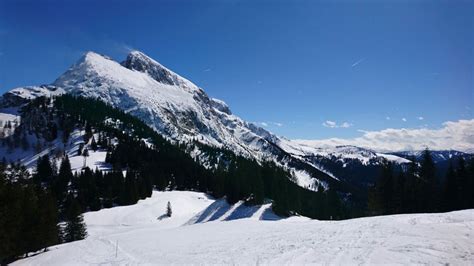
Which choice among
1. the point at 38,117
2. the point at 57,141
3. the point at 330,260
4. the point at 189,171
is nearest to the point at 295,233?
the point at 330,260

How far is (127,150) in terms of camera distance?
136 m

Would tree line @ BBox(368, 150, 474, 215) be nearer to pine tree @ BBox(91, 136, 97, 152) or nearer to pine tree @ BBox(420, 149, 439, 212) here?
pine tree @ BBox(420, 149, 439, 212)

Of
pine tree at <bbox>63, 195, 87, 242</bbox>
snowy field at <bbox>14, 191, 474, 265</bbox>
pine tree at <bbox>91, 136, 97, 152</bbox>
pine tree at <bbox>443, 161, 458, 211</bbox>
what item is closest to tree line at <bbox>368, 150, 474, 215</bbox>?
pine tree at <bbox>443, 161, 458, 211</bbox>

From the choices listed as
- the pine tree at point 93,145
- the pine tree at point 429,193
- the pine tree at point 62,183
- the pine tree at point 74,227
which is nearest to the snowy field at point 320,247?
the pine tree at point 74,227

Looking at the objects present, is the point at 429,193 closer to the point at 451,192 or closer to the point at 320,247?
the point at 451,192

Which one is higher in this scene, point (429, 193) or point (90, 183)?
point (90, 183)

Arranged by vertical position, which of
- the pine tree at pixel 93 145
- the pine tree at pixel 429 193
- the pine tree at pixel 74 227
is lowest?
the pine tree at pixel 74 227

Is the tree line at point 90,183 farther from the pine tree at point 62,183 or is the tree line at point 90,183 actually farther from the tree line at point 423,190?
the tree line at point 423,190

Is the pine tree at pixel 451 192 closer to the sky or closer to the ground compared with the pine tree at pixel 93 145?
closer to the ground

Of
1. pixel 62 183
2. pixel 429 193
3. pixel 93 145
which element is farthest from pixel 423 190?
pixel 93 145

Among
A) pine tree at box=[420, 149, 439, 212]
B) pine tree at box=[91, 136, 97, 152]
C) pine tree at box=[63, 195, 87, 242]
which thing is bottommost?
pine tree at box=[63, 195, 87, 242]

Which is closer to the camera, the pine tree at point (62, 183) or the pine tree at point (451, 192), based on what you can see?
the pine tree at point (451, 192)

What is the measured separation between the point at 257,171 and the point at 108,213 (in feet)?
124

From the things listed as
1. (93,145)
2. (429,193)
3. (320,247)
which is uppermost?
(93,145)
